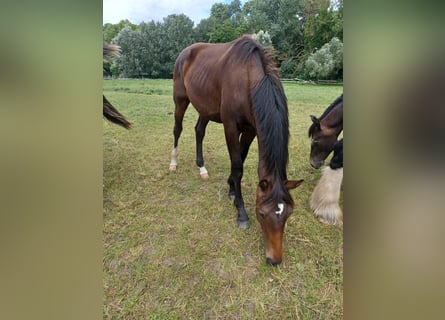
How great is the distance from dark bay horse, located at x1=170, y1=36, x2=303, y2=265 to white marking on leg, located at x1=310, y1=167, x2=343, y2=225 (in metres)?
0.42

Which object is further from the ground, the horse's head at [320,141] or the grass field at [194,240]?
the horse's head at [320,141]

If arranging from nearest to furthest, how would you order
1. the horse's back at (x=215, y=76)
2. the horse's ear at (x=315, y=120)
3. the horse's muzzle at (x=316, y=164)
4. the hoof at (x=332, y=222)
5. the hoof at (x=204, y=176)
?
the hoof at (x=332, y=222) → the horse's back at (x=215, y=76) → the horse's ear at (x=315, y=120) → the horse's muzzle at (x=316, y=164) → the hoof at (x=204, y=176)

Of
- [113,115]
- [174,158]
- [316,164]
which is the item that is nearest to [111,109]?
[113,115]

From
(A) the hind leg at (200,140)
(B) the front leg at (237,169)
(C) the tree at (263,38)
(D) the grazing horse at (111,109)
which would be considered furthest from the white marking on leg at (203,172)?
(C) the tree at (263,38)

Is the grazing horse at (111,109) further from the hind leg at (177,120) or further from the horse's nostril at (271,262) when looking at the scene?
the horse's nostril at (271,262)

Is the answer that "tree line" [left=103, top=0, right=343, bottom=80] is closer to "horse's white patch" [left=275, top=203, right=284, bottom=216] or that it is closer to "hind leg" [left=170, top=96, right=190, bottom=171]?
"hind leg" [left=170, top=96, right=190, bottom=171]

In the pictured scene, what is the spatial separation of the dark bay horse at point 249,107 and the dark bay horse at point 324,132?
0.38 metres

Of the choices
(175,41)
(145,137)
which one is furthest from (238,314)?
(175,41)

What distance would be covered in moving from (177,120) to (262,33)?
107 cm

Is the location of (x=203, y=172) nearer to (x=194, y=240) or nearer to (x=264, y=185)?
(x=194, y=240)

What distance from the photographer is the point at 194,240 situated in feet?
4.90

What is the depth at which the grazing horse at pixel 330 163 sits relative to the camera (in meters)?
1.47
